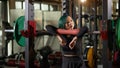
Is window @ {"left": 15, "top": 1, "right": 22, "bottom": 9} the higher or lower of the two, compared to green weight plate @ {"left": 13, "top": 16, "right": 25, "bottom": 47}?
higher

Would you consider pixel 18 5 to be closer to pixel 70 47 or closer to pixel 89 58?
pixel 89 58

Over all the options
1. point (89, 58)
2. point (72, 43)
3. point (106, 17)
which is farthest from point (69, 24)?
point (89, 58)

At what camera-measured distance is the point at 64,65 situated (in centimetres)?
342

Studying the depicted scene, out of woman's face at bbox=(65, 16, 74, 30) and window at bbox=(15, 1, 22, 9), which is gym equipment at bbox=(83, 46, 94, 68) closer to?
woman's face at bbox=(65, 16, 74, 30)

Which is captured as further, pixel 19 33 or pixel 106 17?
pixel 19 33

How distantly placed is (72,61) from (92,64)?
2156 mm

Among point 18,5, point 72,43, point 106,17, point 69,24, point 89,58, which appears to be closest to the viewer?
point 106,17

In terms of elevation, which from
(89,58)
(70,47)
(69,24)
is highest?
(69,24)

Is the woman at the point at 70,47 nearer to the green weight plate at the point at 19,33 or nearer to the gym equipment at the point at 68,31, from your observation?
the gym equipment at the point at 68,31

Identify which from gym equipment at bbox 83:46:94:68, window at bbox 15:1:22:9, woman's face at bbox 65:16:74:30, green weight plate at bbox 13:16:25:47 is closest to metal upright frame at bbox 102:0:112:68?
woman's face at bbox 65:16:74:30

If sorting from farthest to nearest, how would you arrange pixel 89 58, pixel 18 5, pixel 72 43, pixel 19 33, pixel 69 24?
1. pixel 18 5
2. pixel 89 58
3. pixel 19 33
4. pixel 69 24
5. pixel 72 43

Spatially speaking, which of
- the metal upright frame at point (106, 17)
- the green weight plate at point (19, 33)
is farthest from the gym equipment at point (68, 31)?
the green weight plate at point (19, 33)

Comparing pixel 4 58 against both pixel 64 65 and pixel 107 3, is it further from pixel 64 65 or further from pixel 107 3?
pixel 107 3

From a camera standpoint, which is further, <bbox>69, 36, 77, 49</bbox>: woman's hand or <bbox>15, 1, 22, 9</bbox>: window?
<bbox>15, 1, 22, 9</bbox>: window
